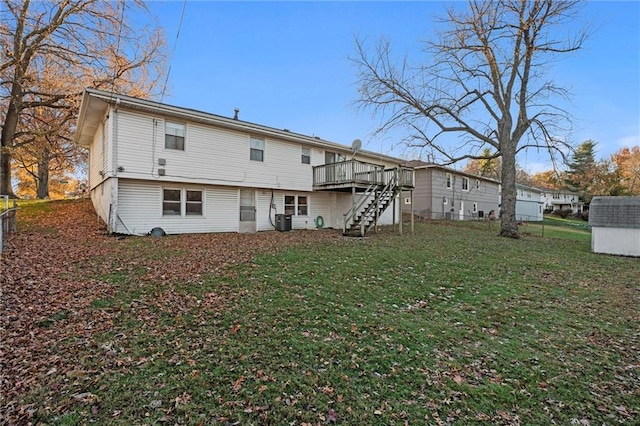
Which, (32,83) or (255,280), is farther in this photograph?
(32,83)

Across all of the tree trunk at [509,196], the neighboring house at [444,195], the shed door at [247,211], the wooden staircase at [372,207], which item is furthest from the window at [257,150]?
the neighboring house at [444,195]

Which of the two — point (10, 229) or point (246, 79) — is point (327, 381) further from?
point (246, 79)

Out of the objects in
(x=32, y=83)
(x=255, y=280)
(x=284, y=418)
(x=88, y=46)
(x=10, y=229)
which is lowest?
(x=284, y=418)

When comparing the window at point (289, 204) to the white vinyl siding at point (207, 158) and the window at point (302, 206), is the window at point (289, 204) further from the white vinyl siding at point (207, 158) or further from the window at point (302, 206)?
the white vinyl siding at point (207, 158)

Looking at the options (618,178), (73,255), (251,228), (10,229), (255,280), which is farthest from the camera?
(618,178)

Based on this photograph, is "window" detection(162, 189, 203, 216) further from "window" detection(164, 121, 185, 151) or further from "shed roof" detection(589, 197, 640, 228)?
"shed roof" detection(589, 197, 640, 228)

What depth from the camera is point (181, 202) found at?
1302cm

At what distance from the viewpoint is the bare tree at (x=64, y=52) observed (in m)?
15.4

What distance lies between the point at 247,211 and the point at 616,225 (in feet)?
51.7

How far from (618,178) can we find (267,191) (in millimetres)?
48636

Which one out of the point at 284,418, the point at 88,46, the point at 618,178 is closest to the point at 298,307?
the point at 284,418

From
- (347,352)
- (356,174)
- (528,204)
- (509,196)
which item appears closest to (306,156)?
(356,174)

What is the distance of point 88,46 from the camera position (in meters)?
16.3

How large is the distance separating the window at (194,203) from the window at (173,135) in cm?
195
